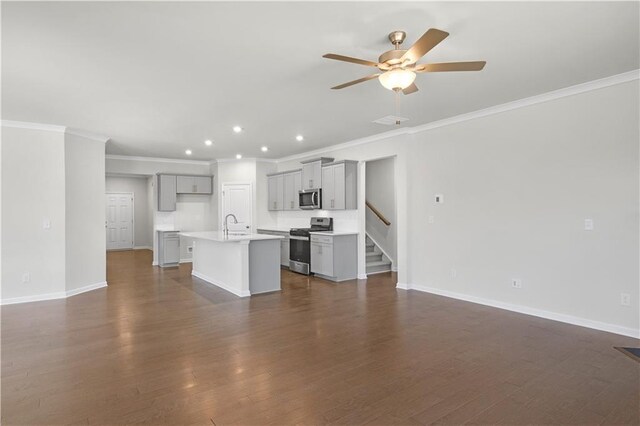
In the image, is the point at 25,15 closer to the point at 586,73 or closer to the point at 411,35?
the point at 411,35

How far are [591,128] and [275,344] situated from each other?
405 cm

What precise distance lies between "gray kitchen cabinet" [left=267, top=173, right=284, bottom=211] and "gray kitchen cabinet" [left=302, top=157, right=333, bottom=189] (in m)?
0.91

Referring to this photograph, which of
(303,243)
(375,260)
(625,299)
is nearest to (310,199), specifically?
(303,243)

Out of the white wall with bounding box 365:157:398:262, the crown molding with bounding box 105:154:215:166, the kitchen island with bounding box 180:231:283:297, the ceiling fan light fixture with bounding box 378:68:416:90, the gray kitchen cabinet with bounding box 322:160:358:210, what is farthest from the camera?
the crown molding with bounding box 105:154:215:166

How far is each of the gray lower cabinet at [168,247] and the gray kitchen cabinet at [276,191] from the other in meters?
2.32

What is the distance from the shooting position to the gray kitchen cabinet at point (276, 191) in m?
8.57

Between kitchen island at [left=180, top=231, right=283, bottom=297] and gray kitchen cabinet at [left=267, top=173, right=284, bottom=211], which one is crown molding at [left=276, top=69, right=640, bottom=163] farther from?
kitchen island at [left=180, top=231, right=283, bottom=297]

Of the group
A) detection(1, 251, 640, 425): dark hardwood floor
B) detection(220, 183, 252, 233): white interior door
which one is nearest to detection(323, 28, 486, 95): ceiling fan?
detection(1, 251, 640, 425): dark hardwood floor

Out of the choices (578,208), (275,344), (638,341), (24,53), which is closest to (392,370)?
(275,344)

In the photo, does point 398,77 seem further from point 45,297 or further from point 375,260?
point 45,297

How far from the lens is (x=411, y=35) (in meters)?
2.78

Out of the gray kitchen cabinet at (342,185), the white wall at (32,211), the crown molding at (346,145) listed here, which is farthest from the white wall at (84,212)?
the gray kitchen cabinet at (342,185)

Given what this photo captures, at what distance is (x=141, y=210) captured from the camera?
12398 millimetres

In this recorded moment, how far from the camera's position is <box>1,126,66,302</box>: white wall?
5.10 meters
